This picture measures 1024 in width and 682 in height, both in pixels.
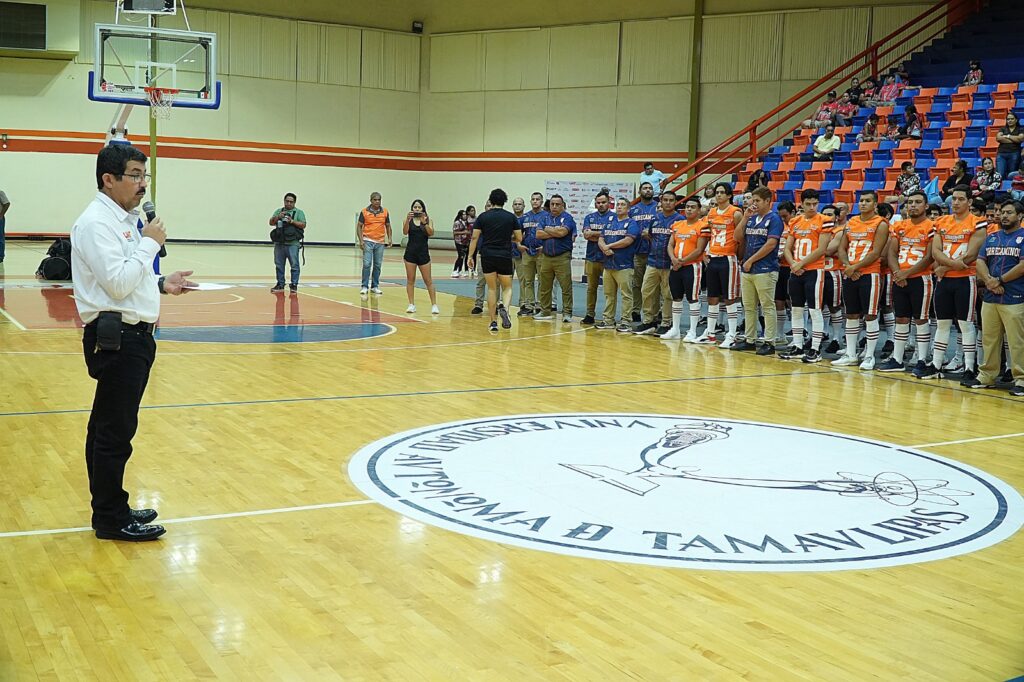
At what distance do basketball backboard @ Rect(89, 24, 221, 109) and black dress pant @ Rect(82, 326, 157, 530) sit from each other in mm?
13538

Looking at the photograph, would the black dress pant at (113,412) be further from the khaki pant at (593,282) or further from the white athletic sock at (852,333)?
the khaki pant at (593,282)

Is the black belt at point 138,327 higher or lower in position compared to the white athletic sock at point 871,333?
higher

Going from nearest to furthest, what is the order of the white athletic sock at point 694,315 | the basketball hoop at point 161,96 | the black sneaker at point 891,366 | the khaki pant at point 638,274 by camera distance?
the black sneaker at point 891,366 → the white athletic sock at point 694,315 → the khaki pant at point 638,274 → the basketball hoop at point 161,96

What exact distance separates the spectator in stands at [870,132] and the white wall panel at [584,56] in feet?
36.9

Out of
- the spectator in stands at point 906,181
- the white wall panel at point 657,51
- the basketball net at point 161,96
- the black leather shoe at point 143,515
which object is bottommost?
the black leather shoe at point 143,515

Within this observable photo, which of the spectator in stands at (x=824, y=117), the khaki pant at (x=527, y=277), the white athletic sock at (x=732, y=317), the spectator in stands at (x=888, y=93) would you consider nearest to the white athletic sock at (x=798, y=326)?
the white athletic sock at (x=732, y=317)

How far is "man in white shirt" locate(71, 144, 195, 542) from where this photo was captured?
15.9 ft

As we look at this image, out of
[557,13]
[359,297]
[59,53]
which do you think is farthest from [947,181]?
[59,53]

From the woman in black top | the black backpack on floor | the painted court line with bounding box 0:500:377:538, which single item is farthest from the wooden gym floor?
Answer: the black backpack on floor

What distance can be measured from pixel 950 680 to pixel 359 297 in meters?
15.2

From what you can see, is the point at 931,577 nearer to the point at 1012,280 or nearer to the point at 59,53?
the point at 1012,280

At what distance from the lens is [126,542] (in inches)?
204

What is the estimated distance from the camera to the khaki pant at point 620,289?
14.6m

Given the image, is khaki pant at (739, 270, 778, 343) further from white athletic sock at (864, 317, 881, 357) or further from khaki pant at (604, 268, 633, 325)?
khaki pant at (604, 268, 633, 325)
